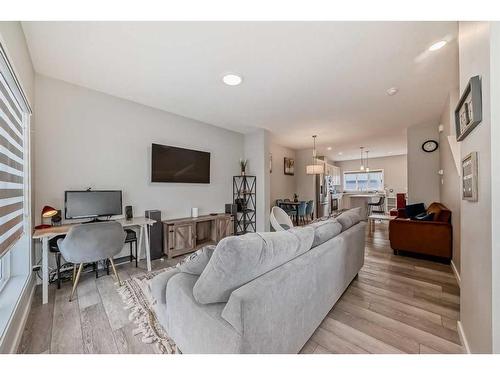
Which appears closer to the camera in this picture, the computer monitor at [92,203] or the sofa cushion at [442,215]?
the computer monitor at [92,203]

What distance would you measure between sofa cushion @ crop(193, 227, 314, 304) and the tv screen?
2.65 m

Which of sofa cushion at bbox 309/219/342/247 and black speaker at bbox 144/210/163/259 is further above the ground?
sofa cushion at bbox 309/219/342/247

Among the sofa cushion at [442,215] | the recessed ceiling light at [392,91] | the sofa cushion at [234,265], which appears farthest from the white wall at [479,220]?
the sofa cushion at [442,215]

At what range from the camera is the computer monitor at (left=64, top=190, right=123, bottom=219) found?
235 centimetres

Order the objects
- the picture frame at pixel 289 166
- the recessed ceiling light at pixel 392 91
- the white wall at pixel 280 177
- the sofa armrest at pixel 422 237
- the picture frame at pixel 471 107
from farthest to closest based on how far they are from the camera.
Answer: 1. the picture frame at pixel 289 166
2. the white wall at pixel 280 177
3. the sofa armrest at pixel 422 237
4. the recessed ceiling light at pixel 392 91
5. the picture frame at pixel 471 107

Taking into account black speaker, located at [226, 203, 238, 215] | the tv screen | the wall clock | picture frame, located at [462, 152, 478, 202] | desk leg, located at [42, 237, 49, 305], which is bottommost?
desk leg, located at [42, 237, 49, 305]

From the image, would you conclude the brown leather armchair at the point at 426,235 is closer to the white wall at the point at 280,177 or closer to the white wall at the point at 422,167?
the white wall at the point at 422,167

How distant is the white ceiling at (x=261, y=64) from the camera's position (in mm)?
1625

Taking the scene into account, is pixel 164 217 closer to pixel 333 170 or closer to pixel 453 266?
pixel 453 266

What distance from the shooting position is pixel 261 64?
207cm

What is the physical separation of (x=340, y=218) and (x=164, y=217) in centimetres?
277

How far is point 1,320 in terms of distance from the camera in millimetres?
Result: 1297

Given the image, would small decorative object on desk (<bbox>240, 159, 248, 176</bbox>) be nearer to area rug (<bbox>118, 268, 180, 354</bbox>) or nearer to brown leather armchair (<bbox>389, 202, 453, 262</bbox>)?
area rug (<bbox>118, 268, 180, 354</bbox>)

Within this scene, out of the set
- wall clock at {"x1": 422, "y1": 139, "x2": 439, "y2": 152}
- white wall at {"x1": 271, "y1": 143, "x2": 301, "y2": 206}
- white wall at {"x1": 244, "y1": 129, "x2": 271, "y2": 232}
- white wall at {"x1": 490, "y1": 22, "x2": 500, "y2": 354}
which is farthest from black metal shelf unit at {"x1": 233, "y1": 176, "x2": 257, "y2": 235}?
white wall at {"x1": 490, "y1": 22, "x2": 500, "y2": 354}
